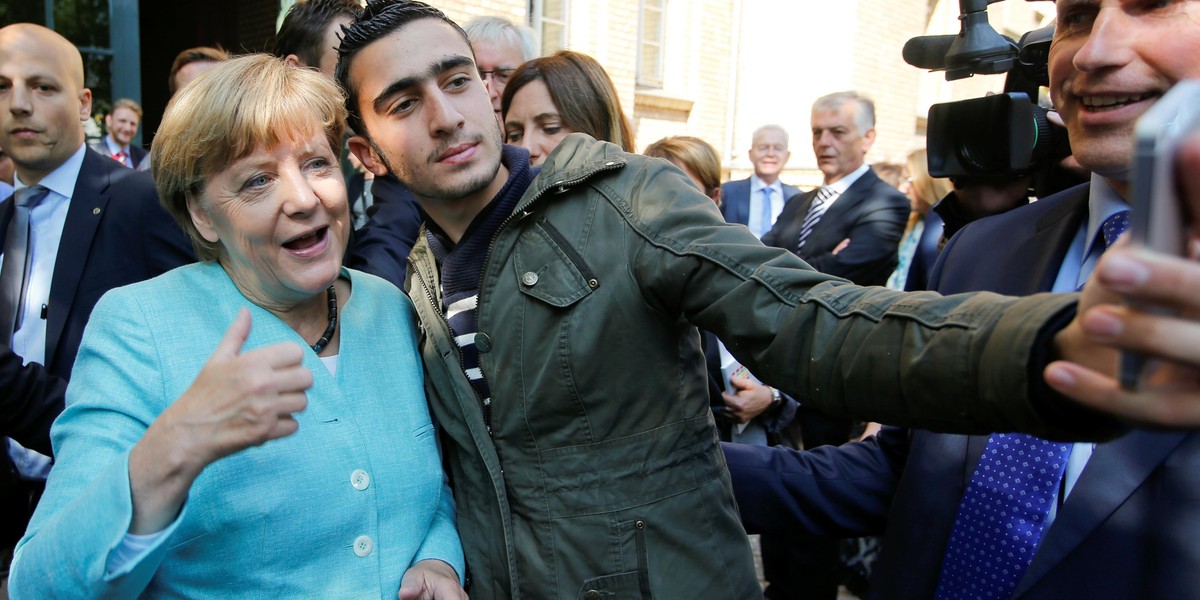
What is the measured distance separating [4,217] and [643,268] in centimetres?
257

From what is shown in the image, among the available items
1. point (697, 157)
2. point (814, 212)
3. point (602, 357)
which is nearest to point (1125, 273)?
point (602, 357)

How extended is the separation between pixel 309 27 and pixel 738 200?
4469mm

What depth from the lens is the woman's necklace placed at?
71.1 inches

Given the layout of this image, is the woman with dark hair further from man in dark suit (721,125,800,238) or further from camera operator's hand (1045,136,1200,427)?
man in dark suit (721,125,800,238)

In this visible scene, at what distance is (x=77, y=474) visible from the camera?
1399 millimetres

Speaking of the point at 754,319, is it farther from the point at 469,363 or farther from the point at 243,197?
the point at 243,197

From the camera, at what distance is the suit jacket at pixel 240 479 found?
1.35 m

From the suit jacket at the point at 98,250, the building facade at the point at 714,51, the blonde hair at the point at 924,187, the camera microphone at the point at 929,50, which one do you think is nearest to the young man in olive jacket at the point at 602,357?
the suit jacket at the point at 98,250

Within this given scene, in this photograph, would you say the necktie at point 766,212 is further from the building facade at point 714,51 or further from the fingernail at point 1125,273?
the fingernail at point 1125,273

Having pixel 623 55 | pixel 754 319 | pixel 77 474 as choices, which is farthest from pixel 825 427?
pixel 623 55

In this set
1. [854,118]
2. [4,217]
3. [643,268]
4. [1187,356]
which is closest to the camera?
[1187,356]

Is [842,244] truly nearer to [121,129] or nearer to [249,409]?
[249,409]

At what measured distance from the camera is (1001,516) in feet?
4.88

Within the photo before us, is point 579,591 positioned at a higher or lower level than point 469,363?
lower
